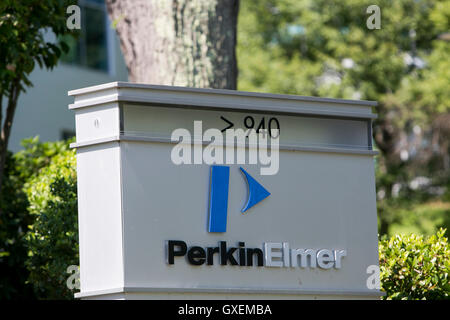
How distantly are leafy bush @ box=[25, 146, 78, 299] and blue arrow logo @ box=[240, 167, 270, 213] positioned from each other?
9.00 feet

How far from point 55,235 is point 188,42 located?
2.16 metres

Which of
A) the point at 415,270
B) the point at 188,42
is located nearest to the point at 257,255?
the point at 415,270

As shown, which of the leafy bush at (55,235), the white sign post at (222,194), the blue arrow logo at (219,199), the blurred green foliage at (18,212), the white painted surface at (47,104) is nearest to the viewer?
the white sign post at (222,194)

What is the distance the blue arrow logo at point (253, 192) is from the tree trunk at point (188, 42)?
2.79 m

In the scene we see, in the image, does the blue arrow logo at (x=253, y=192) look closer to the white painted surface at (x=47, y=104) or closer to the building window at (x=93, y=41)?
the white painted surface at (x=47, y=104)

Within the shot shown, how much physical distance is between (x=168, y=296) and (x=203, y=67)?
3.47 metres

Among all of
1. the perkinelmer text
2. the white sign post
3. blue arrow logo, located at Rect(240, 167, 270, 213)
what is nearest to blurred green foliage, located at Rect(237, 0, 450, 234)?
the white sign post

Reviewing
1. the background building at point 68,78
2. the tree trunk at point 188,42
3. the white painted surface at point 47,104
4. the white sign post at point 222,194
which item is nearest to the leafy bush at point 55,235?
the tree trunk at point 188,42

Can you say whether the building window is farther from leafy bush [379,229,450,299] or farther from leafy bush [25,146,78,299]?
leafy bush [379,229,450,299]

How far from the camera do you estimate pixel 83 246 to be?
486 cm

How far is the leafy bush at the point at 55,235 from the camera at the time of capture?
7.46 meters

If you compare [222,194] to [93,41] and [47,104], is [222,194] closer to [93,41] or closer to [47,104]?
[47,104]
